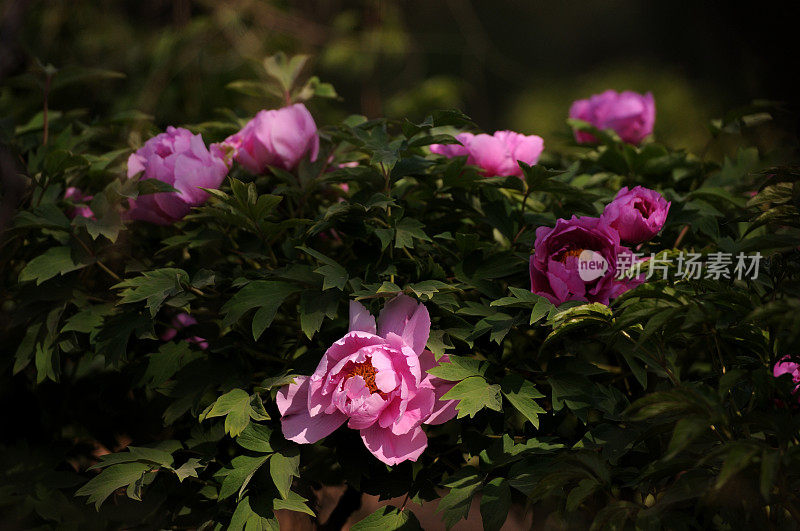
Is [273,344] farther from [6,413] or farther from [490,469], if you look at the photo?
[6,413]

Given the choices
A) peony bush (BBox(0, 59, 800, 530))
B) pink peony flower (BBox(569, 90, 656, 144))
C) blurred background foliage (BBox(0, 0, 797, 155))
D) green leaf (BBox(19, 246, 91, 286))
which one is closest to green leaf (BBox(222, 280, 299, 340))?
peony bush (BBox(0, 59, 800, 530))

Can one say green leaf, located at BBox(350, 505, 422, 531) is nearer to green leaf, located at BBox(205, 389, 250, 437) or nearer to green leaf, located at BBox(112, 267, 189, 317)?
green leaf, located at BBox(205, 389, 250, 437)

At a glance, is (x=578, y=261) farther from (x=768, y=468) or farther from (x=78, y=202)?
(x=78, y=202)

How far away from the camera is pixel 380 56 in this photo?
2852 mm

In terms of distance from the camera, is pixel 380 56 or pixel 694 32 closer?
pixel 380 56

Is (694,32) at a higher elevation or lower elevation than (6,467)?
lower

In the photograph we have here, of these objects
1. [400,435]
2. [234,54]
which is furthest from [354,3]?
[400,435]

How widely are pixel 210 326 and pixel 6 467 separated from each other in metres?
0.29

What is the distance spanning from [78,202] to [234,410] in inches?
17.7

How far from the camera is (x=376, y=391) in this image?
73cm

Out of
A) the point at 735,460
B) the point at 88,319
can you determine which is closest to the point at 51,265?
the point at 88,319

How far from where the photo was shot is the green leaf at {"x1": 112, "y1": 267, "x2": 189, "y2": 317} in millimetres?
762

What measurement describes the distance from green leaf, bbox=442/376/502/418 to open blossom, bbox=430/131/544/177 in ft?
1.14

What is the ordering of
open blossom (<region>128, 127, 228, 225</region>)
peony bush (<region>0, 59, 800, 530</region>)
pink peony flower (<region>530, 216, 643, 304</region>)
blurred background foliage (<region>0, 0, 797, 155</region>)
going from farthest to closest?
blurred background foliage (<region>0, 0, 797, 155</region>)
open blossom (<region>128, 127, 228, 225</region>)
pink peony flower (<region>530, 216, 643, 304</region>)
peony bush (<region>0, 59, 800, 530</region>)
